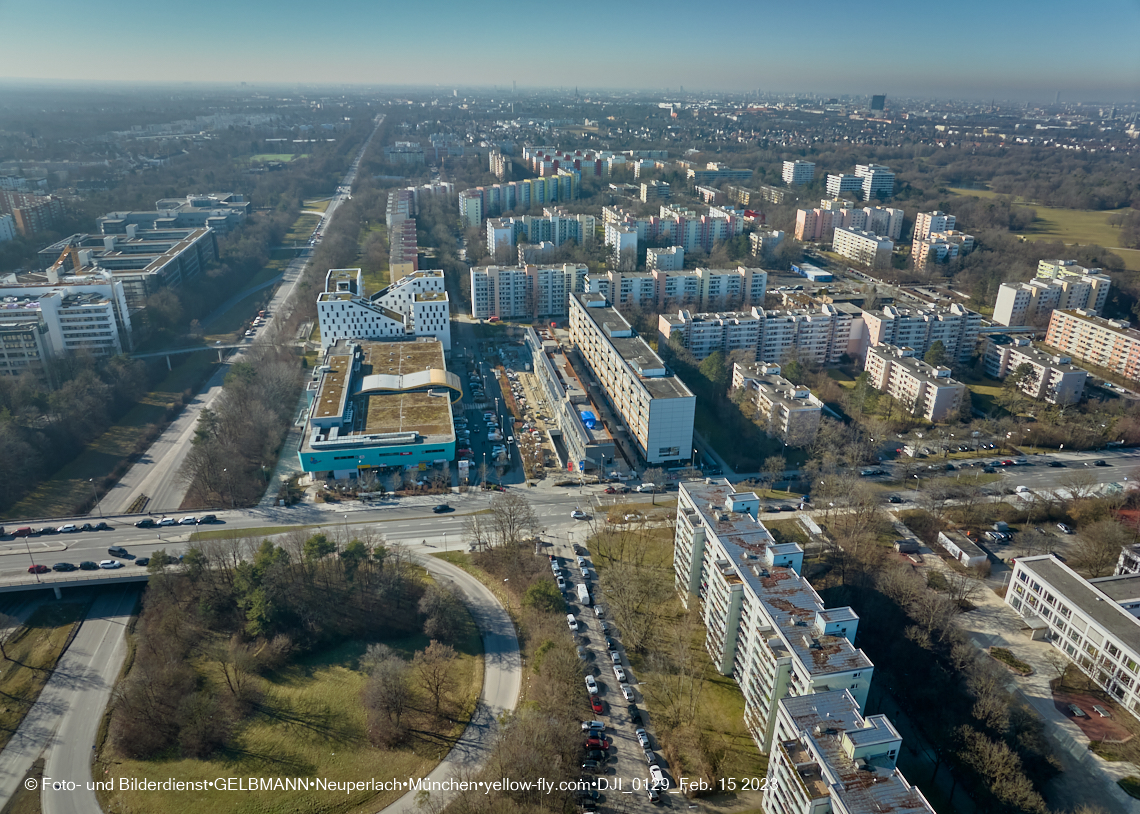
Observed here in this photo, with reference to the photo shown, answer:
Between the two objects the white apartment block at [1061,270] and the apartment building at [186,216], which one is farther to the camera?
the apartment building at [186,216]

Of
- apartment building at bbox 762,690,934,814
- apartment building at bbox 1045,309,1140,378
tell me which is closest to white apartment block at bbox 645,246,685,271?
apartment building at bbox 1045,309,1140,378

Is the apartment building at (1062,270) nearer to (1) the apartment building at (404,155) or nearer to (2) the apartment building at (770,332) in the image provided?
(2) the apartment building at (770,332)

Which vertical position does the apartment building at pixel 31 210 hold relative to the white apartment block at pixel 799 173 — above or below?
below

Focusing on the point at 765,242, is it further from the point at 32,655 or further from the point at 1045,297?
the point at 32,655

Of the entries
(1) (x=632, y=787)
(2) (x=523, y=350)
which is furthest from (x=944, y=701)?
(2) (x=523, y=350)

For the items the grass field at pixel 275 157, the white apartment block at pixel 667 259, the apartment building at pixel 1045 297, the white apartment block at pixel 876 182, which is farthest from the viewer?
the grass field at pixel 275 157

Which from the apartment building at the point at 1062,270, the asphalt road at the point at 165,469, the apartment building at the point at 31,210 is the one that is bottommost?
the asphalt road at the point at 165,469

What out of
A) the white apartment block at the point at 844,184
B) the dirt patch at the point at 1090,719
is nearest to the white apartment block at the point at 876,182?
the white apartment block at the point at 844,184
